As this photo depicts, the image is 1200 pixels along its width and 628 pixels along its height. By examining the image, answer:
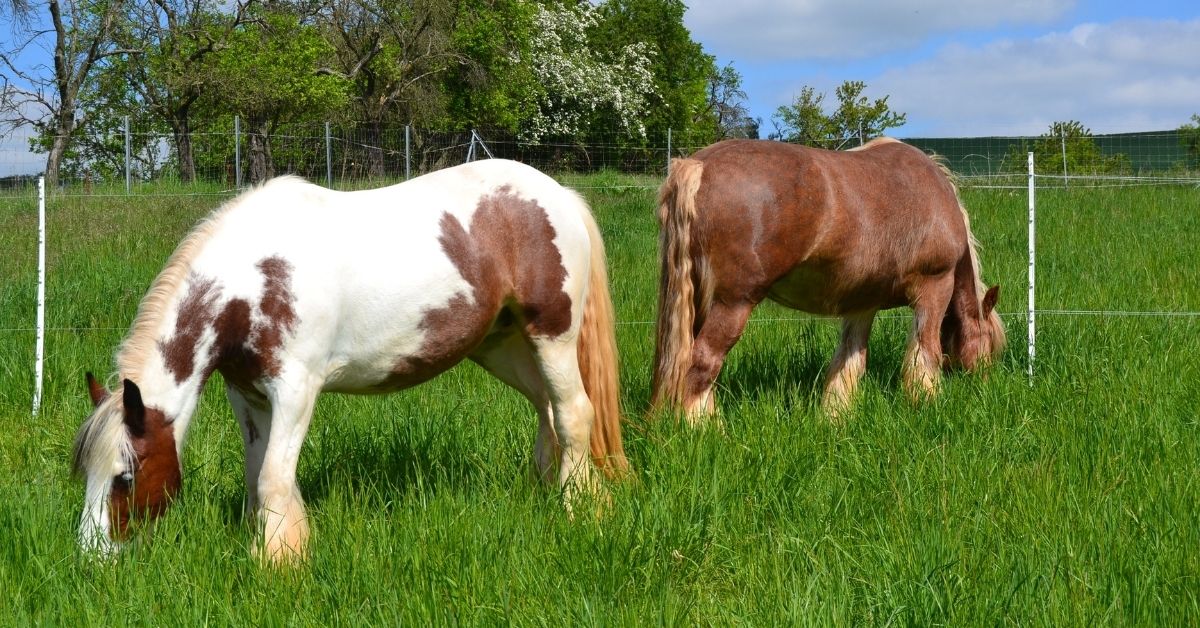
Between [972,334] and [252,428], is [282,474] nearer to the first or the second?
[252,428]

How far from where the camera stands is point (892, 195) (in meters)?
5.66

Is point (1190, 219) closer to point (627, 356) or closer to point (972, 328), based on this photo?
point (972, 328)

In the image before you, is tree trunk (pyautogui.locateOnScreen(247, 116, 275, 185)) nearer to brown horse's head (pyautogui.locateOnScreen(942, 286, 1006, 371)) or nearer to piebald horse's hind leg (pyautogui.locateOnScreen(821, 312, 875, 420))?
piebald horse's hind leg (pyautogui.locateOnScreen(821, 312, 875, 420))

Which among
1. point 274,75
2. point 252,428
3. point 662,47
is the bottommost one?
point 252,428

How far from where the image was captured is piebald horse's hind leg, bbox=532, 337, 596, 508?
14.3 feet

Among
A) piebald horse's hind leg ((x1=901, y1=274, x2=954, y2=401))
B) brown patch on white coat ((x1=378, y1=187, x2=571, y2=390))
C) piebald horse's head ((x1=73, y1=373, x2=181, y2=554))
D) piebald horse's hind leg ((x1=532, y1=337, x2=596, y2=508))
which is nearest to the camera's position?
piebald horse's head ((x1=73, y1=373, x2=181, y2=554))

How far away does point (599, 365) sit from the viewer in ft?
15.0

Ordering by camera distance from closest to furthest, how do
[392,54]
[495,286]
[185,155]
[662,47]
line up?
[495,286] → [185,155] → [392,54] → [662,47]

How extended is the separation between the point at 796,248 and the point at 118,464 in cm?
342

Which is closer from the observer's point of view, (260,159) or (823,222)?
(823,222)

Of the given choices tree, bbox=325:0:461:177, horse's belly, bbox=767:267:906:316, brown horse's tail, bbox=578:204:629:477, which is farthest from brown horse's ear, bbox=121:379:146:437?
tree, bbox=325:0:461:177

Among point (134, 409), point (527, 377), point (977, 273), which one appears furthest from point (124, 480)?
point (977, 273)

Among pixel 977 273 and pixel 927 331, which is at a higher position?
pixel 977 273

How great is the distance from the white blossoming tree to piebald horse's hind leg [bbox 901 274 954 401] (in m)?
33.8
